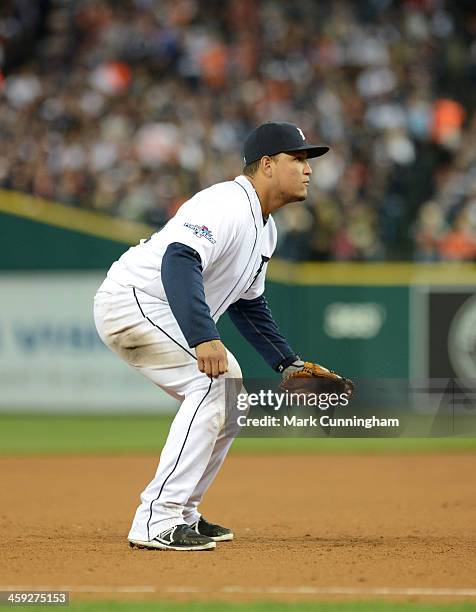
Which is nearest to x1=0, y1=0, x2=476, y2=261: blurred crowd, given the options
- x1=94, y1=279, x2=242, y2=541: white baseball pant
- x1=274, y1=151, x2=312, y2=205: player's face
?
x1=274, y1=151, x2=312, y2=205: player's face

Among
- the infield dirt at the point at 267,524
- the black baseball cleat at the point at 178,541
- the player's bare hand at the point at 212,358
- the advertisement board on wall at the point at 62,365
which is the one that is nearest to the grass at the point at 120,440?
the advertisement board on wall at the point at 62,365

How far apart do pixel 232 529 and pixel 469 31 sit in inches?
497

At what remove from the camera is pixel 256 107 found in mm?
15766

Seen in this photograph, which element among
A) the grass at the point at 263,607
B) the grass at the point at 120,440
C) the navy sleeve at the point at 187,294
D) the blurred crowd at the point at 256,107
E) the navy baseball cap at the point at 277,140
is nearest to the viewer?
the grass at the point at 263,607

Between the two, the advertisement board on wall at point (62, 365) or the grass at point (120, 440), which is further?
the advertisement board on wall at point (62, 365)

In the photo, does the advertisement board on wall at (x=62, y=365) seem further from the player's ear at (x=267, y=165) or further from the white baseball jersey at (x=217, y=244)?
the player's ear at (x=267, y=165)

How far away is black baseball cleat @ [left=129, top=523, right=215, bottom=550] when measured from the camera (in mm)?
5199

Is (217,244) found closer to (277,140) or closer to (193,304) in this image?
(193,304)

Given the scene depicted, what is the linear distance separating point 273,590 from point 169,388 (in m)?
1.27

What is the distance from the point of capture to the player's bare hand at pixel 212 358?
4.90m

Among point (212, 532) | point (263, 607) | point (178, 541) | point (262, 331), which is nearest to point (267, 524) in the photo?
point (212, 532)

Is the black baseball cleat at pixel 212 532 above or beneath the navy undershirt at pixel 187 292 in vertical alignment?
beneath

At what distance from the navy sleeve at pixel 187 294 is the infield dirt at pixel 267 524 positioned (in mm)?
979

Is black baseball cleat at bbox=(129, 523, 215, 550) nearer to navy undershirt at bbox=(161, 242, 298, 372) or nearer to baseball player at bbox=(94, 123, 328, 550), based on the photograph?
baseball player at bbox=(94, 123, 328, 550)
